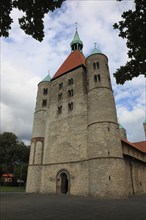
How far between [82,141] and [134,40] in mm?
18412

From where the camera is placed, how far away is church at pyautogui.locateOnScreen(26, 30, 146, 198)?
19.5 meters

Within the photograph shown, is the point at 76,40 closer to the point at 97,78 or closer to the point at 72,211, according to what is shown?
the point at 97,78

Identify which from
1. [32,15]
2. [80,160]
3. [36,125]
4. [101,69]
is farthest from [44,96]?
[32,15]

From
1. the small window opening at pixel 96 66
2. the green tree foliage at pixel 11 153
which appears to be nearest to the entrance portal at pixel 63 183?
the small window opening at pixel 96 66

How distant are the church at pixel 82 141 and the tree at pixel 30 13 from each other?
17.0 m

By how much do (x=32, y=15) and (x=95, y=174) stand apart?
17.8m

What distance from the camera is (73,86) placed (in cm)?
2812

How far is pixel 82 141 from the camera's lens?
23.0 meters

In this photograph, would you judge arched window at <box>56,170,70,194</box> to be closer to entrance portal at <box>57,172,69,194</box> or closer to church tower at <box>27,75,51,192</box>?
entrance portal at <box>57,172,69,194</box>

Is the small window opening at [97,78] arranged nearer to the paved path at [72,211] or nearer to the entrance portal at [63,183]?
the entrance portal at [63,183]

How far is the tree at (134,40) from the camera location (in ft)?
18.0

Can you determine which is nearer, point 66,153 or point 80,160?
point 80,160

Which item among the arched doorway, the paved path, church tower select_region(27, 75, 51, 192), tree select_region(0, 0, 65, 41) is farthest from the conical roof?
tree select_region(0, 0, 65, 41)

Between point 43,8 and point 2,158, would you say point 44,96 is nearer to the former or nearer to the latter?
point 2,158
